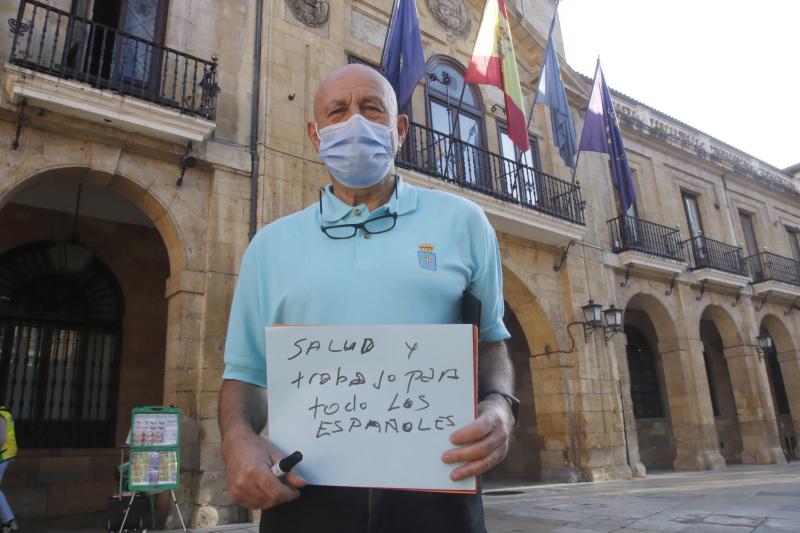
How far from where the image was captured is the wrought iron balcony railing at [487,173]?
29.7 ft

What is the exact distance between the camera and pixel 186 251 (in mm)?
6488

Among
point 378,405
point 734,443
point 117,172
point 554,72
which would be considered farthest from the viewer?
point 734,443

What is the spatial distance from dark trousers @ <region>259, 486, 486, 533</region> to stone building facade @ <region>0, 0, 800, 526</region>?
533 centimetres

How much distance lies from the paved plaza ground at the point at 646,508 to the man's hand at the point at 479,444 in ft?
14.2

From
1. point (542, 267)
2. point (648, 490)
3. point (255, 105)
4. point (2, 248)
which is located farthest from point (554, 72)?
point (2, 248)

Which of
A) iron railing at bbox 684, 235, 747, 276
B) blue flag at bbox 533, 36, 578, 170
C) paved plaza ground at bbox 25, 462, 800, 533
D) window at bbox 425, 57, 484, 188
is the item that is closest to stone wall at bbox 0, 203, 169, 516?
paved plaza ground at bbox 25, 462, 800, 533

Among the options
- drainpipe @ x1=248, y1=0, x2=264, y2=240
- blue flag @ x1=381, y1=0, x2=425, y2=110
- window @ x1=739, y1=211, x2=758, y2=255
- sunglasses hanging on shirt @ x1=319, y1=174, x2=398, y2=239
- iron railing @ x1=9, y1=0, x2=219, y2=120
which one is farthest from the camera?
window @ x1=739, y1=211, x2=758, y2=255

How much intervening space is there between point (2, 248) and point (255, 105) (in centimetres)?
427

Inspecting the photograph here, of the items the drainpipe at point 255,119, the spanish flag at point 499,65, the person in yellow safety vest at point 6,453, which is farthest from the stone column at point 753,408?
the person in yellow safety vest at point 6,453

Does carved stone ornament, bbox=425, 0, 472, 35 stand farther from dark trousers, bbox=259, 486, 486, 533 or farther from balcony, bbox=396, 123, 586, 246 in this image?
dark trousers, bbox=259, 486, 486, 533

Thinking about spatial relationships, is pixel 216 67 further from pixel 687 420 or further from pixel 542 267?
pixel 687 420

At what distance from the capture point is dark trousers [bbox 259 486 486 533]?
1068mm

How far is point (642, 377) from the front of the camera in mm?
14609

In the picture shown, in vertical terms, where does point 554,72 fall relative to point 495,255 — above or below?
above
